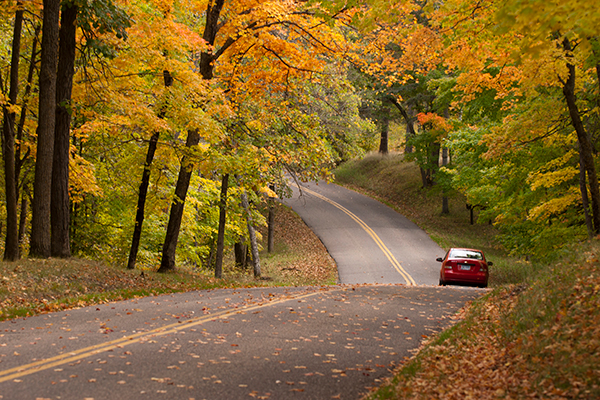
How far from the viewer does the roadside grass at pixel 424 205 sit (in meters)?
26.8

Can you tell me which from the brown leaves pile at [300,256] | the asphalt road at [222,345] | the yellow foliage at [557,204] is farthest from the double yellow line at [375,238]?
the asphalt road at [222,345]

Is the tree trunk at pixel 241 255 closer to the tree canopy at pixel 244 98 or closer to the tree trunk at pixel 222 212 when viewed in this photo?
the tree trunk at pixel 222 212

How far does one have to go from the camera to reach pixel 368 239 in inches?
1259

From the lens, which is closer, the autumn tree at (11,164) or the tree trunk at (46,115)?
the tree trunk at (46,115)

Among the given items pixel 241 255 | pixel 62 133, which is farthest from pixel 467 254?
pixel 241 255

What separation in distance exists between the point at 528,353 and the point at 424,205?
1404 inches

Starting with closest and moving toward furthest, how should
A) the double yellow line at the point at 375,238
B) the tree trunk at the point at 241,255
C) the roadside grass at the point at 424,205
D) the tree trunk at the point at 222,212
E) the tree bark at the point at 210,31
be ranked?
the tree bark at the point at 210,31, the tree trunk at the point at 222,212, the double yellow line at the point at 375,238, the roadside grass at the point at 424,205, the tree trunk at the point at 241,255

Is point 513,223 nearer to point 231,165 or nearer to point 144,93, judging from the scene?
point 231,165

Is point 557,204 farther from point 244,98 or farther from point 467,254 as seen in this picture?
point 244,98

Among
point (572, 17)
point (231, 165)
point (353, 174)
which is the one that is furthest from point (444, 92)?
point (353, 174)

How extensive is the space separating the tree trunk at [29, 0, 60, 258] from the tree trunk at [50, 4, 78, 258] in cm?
64

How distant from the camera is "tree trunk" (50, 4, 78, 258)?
13.4 meters

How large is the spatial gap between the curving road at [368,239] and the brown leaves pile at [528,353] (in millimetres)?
11773

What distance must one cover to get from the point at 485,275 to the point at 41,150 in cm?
1503
